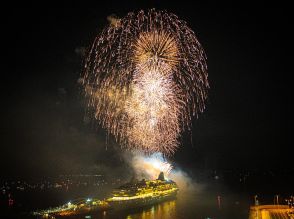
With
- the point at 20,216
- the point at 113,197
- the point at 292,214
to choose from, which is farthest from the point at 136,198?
the point at 292,214

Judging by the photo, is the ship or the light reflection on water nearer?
the light reflection on water

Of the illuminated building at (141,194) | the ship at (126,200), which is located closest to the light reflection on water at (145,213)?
the ship at (126,200)

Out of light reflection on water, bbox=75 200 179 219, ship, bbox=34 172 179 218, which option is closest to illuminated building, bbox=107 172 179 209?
ship, bbox=34 172 179 218

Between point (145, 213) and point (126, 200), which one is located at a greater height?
point (126, 200)

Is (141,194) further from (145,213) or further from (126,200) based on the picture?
(145,213)

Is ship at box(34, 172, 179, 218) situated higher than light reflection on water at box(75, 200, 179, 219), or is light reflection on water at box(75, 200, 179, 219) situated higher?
ship at box(34, 172, 179, 218)

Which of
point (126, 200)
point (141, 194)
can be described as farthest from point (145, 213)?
point (141, 194)

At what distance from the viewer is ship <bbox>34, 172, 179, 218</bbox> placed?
50625 mm

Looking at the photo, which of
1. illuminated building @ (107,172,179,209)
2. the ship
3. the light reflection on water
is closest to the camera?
the light reflection on water

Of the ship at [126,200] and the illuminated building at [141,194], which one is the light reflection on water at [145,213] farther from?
the illuminated building at [141,194]

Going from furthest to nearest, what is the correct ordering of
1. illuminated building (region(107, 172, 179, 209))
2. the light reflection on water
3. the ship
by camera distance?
illuminated building (region(107, 172, 179, 209))
the ship
the light reflection on water

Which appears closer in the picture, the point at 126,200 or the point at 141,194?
the point at 126,200

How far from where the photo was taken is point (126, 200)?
2223 inches

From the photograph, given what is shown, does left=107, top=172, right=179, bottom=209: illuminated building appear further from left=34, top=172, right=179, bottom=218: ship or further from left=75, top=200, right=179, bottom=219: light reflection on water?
left=75, top=200, right=179, bottom=219: light reflection on water
